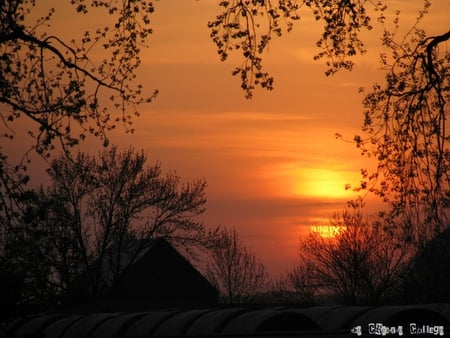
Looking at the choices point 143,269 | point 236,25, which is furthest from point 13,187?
point 143,269

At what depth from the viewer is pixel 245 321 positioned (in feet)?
86.7

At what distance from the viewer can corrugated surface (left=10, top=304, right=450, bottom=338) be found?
25594 millimetres

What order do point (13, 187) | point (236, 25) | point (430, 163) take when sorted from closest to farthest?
point (13, 187) → point (236, 25) → point (430, 163)

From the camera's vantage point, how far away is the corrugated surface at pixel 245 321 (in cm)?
2559

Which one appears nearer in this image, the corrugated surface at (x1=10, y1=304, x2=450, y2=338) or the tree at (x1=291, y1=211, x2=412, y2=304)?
the corrugated surface at (x1=10, y1=304, x2=450, y2=338)

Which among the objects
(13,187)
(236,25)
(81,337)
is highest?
(236,25)

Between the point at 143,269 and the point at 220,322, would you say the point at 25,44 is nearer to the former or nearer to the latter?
the point at 220,322

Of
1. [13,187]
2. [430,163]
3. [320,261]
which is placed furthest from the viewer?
[320,261]

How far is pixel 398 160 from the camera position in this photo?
18891 millimetres

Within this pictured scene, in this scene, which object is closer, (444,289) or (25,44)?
(25,44)

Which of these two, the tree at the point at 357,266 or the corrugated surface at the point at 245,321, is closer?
the corrugated surface at the point at 245,321

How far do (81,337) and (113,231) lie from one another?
2571 centimetres

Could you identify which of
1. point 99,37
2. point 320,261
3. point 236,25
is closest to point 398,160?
point 236,25

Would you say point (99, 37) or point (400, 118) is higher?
point (99, 37)
